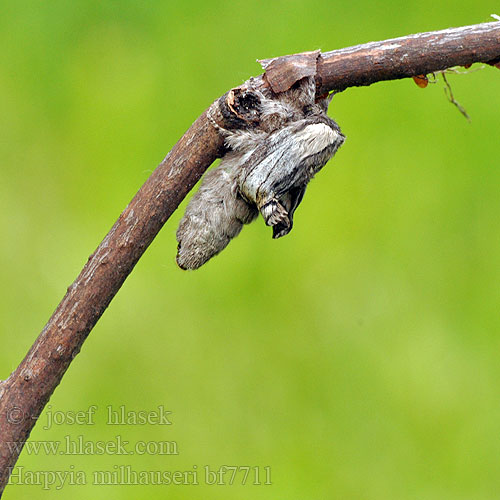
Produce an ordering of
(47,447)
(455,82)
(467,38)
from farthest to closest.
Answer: (455,82)
(47,447)
(467,38)

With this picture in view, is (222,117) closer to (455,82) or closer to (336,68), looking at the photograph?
(336,68)

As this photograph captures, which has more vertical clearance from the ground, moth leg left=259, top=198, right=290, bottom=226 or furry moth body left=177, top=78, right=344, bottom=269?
furry moth body left=177, top=78, right=344, bottom=269

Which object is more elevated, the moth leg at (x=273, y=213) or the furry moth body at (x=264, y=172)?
the furry moth body at (x=264, y=172)

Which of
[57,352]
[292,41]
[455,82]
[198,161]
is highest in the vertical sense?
[292,41]

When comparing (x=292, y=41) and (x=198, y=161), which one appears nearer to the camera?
(x=198, y=161)

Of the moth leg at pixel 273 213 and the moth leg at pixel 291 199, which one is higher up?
the moth leg at pixel 291 199

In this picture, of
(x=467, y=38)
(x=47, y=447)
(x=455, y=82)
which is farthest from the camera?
(x=455, y=82)

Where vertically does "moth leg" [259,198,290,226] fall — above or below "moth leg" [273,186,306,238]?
below

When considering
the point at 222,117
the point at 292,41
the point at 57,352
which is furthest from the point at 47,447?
the point at 292,41
